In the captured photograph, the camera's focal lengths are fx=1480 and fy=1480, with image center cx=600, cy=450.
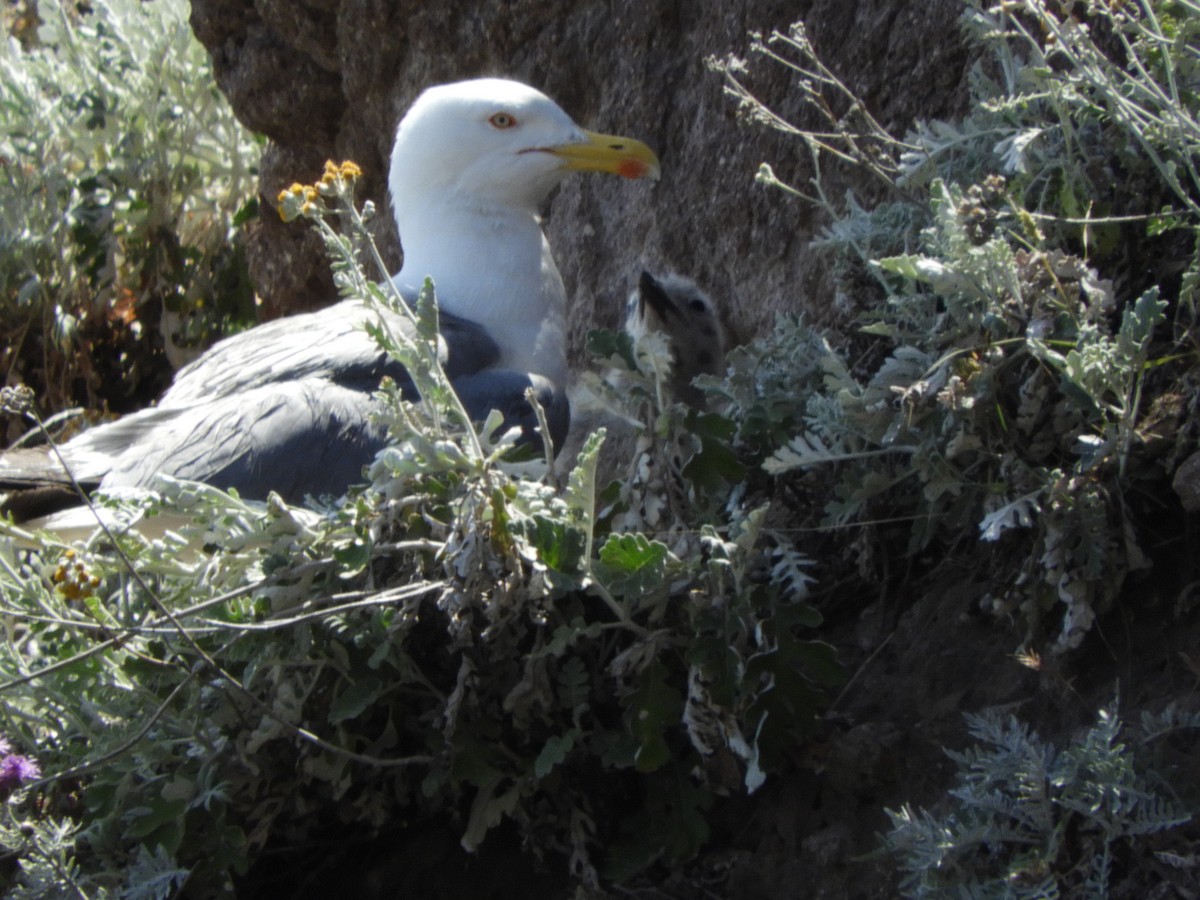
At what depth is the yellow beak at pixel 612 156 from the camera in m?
4.20

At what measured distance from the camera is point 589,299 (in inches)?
196

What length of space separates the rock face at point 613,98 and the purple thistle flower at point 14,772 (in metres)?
1.95

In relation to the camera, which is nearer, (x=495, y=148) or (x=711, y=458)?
(x=711, y=458)

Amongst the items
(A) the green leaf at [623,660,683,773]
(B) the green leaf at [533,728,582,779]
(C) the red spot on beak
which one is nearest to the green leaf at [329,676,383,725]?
(B) the green leaf at [533,728,582,779]

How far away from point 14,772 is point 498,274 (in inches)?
81.9

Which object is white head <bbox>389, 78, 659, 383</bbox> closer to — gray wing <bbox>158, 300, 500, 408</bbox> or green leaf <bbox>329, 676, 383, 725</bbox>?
gray wing <bbox>158, 300, 500, 408</bbox>

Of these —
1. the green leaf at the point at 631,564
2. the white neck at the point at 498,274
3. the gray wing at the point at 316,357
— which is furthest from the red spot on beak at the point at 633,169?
the green leaf at the point at 631,564

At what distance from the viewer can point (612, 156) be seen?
13.9 feet

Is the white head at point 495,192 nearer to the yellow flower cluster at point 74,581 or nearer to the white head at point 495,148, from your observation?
the white head at point 495,148

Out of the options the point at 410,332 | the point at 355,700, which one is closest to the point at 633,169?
the point at 410,332

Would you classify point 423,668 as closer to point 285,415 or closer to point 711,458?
point 711,458

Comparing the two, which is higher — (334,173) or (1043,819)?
(334,173)

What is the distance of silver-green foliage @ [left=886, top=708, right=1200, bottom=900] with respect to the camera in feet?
6.63

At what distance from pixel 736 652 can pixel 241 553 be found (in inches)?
36.5
